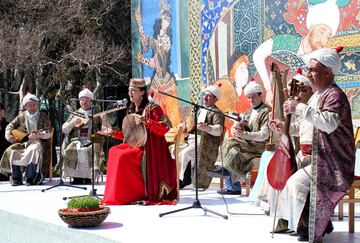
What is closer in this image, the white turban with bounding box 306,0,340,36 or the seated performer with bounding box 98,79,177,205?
the seated performer with bounding box 98,79,177,205

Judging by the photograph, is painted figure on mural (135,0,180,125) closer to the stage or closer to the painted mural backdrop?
the painted mural backdrop

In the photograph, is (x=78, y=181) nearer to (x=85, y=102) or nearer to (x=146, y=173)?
(x=85, y=102)

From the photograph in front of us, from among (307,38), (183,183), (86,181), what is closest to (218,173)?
(183,183)

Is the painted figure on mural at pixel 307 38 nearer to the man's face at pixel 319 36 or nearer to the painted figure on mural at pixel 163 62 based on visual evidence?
the man's face at pixel 319 36

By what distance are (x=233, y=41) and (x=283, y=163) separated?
14.1 ft

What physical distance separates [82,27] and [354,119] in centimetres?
1204

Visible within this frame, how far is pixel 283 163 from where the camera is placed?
4379 millimetres

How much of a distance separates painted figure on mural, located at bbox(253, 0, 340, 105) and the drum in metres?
2.01

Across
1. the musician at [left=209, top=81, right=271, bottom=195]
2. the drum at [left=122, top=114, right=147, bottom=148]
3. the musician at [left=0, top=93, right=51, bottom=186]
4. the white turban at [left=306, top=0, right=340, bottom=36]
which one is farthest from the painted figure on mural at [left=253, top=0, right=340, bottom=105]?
the musician at [left=0, top=93, right=51, bottom=186]

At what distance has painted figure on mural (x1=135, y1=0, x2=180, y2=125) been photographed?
384 inches

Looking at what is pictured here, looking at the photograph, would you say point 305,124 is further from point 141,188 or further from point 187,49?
point 187,49

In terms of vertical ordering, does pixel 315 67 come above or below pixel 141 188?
above

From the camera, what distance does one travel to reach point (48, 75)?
17125 millimetres

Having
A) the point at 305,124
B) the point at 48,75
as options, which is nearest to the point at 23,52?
the point at 48,75
